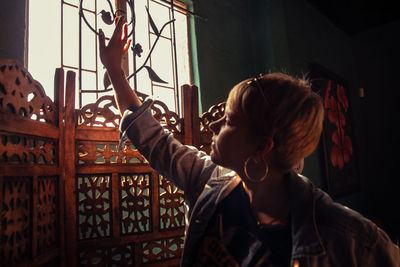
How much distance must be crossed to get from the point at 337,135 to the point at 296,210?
3.21 m

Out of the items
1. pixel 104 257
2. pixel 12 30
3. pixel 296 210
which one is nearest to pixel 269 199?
pixel 296 210

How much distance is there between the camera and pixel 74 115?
114 centimetres

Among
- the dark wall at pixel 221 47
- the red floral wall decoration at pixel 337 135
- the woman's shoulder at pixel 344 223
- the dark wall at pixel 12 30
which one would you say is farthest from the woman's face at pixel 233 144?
the red floral wall decoration at pixel 337 135

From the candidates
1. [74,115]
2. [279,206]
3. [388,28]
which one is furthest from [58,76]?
[388,28]

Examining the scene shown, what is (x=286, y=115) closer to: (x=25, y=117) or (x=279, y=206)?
(x=279, y=206)

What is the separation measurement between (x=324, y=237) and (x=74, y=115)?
102cm

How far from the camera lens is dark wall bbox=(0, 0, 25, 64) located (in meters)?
1.37

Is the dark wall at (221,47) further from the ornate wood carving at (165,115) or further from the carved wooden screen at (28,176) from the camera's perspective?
the carved wooden screen at (28,176)

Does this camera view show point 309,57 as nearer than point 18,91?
No

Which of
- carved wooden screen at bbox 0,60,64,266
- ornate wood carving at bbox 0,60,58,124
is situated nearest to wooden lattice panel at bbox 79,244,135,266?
carved wooden screen at bbox 0,60,64,266

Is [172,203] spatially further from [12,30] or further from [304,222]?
[12,30]

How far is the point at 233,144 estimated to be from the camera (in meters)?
0.80

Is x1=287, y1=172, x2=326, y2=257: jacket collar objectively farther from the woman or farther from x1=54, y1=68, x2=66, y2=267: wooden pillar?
x1=54, y1=68, x2=66, y2=267: wooden pillar

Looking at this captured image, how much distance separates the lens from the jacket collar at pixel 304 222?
0.70 meters
